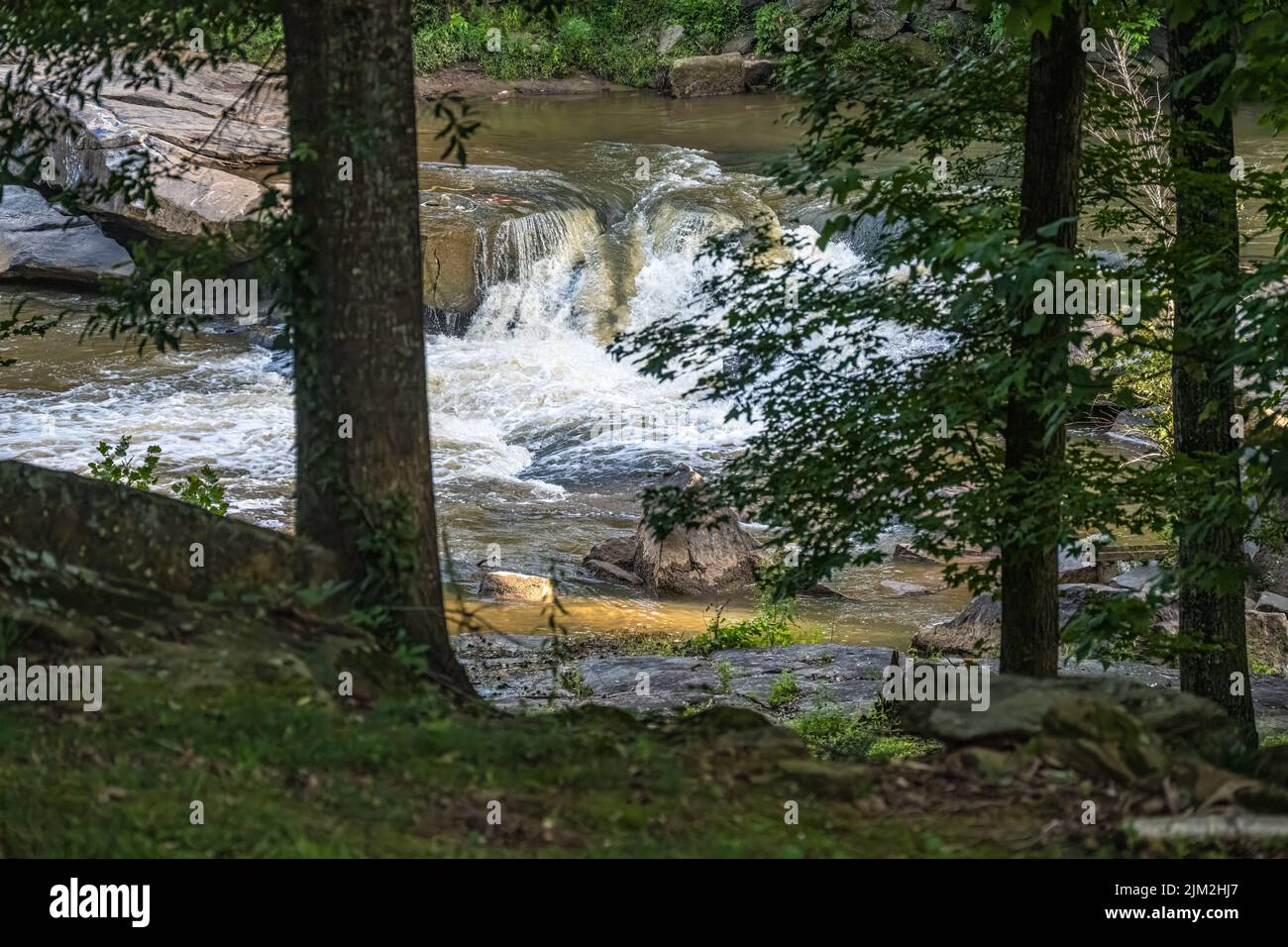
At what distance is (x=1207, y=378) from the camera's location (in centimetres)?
729

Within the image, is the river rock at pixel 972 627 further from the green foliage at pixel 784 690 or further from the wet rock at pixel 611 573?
the wet rock at pixel 611 573

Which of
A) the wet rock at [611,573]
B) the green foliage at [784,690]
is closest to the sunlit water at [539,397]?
the wet rock at [611,573]

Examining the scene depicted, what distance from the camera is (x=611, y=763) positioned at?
4.50 m

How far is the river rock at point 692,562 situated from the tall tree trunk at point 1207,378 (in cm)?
601

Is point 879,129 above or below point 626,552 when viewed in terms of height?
above

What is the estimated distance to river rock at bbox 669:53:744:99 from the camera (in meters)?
33.6

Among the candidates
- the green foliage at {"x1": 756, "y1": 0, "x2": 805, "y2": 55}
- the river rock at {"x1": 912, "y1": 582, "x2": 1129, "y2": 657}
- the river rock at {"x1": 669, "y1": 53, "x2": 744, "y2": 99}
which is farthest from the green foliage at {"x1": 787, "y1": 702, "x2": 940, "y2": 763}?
the green foliage at {"x1": 756, "y1": 0, "x2": 805, "y2": 55}

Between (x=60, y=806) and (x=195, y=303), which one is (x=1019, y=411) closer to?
(x=195, y=303)

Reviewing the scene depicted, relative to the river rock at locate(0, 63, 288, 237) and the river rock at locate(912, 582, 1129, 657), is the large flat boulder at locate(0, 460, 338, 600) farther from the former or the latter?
the river rock at locate(0, 63, 288, 237)

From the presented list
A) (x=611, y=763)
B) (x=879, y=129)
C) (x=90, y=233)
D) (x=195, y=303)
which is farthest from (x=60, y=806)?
(x=90, y=233)

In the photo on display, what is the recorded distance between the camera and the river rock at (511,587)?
1264cm

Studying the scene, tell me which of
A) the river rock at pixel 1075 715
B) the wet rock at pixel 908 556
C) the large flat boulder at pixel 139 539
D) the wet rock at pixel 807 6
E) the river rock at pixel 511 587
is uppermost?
the wet rock at pixel 807 6

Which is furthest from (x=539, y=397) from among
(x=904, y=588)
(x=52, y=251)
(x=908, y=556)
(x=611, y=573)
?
(x=52, y=251)
